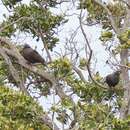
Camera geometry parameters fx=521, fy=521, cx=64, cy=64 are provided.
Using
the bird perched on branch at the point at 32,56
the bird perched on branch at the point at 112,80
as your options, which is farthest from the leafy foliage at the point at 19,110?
the bird perched on branch at the point at 112,80

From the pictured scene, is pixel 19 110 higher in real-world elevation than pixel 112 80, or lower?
lower

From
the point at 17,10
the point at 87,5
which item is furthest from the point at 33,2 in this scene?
the point at 87,5

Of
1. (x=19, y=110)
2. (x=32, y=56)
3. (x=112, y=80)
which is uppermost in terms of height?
(x=32, y=56)

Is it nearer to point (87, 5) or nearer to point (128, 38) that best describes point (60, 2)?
point (87, 5)

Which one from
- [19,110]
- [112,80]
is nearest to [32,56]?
[112,80]

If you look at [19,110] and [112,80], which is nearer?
[19,110]

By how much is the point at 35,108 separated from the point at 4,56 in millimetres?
2084

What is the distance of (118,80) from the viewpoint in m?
9.40

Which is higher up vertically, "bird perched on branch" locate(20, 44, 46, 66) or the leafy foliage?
"bird perched on branch" locate(20, 44, 46, 66)

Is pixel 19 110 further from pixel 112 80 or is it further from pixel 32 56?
pixel 112 80

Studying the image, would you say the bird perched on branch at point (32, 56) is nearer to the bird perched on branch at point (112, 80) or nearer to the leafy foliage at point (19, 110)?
the bird perched on branch at point (112, 80)

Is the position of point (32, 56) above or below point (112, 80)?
above

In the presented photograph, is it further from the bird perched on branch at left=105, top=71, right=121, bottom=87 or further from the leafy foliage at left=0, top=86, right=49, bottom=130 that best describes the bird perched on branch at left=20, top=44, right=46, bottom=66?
the leafy foliage at left=0, top=86, right=49, bottom=130

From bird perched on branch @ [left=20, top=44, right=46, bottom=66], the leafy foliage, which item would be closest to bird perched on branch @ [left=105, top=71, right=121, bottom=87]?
bird perched on branch @ [left=20, top=44, right=46, bottom=66]
